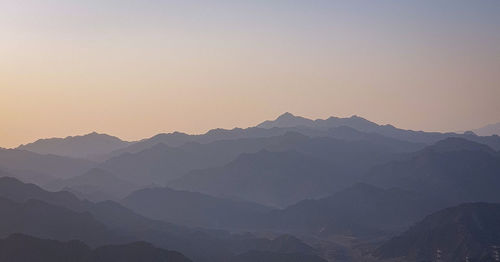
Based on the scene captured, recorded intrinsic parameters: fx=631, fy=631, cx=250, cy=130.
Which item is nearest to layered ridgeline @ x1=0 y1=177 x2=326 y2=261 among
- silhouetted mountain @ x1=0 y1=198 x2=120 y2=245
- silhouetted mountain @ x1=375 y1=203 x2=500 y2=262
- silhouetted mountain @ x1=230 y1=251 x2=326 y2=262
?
silhouetted mountain @ x1=0 y1=198 x2=120 y2=245

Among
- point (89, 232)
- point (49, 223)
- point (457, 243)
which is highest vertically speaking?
point (49, 223)

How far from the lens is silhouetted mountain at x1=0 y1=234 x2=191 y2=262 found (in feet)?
418

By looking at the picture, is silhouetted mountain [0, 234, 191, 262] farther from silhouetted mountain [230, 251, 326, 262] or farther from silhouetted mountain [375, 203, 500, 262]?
silhouetted mountain [375, 203, 500, 262]

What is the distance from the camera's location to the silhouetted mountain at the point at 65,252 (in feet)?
418

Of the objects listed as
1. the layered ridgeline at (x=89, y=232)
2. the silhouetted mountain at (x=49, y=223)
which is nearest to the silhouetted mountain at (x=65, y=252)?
the layered ridgeline at (x=89, y=232)

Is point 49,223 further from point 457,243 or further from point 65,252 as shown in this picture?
point 457,243

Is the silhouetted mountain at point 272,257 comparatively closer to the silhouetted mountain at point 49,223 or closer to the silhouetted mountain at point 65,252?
the silhouetted mountain at point 49,223

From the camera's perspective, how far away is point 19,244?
128875mm

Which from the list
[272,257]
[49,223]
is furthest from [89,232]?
[272,257]

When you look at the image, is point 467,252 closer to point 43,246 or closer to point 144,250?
point 144,250

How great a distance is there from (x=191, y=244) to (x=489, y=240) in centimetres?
8994

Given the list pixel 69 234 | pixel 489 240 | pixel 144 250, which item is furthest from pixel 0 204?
pixel 489 240

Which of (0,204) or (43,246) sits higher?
(0,204)

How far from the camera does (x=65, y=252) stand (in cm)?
12912
